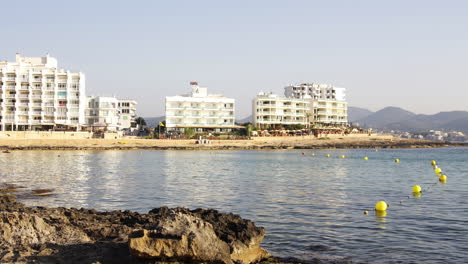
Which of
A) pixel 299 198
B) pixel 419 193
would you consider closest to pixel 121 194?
pixel 299 198

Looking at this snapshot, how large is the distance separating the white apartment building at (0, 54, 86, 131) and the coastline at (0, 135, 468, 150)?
55.9 feet

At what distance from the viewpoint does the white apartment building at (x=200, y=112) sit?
121 metres

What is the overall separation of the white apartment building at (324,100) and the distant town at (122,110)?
0.33 metres

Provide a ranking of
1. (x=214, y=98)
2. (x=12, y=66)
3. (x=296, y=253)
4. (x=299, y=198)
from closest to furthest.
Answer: (x=296, y=253)
(x=299, y=198)
(x=12, y=66)
(x=214, y=98)

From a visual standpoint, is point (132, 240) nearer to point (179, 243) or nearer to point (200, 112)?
point (179, 243)

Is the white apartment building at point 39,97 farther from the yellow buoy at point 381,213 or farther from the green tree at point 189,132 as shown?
the yellow buoy at point 381,213

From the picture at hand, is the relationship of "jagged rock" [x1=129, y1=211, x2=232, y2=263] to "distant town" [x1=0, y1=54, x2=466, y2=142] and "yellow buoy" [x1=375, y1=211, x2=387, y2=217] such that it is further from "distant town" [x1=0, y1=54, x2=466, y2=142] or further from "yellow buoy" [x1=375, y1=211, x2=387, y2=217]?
"distant town" [x1=0, y1=54, x2=466, y2=142]

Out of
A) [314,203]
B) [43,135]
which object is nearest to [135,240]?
[314,203]

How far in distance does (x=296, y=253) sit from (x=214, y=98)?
111m

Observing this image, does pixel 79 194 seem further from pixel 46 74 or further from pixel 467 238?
pixel 46 74

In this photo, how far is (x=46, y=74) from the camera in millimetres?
109500

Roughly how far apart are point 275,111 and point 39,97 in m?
62.4

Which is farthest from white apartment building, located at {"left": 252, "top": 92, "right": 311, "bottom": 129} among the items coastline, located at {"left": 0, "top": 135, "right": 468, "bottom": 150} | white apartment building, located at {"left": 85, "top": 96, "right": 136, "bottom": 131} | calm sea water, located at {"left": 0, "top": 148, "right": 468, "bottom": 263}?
calm sea water, located at {"left": 0, "top": 148, "right": 468, "bottom": 263}

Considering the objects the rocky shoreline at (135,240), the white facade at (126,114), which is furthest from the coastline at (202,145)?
the rocky shoreline at (135,240)
